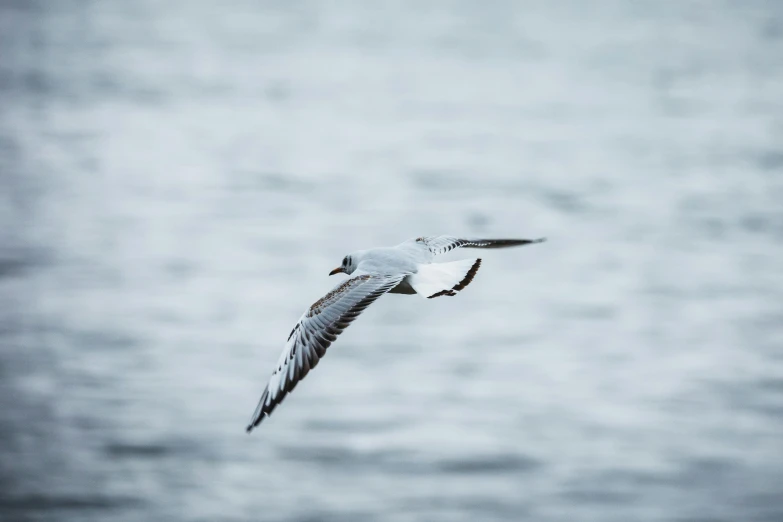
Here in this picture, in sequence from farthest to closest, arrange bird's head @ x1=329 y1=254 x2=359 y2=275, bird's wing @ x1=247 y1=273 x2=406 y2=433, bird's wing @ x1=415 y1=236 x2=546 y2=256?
1. bird's wing @ x1=415 y1=236 x2=546 y2=256
2. bird's head @ x1=329 y1=254 x2=359 y2=275
3. bird's wing @ x1=247 y1=273 x2=406 y2=433

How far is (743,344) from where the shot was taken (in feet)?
45.5

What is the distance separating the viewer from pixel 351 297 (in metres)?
6.94

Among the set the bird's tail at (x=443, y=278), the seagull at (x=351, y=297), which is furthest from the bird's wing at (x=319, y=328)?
the bird's tail at (x=443, y=278)

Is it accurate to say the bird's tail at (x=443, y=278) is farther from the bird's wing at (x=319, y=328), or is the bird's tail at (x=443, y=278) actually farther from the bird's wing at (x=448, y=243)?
the bird's wing at (x=448, y=243)

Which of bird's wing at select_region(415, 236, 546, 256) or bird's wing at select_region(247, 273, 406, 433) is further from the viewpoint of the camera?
bird's wing at select_region(415, 236, 546, 256)

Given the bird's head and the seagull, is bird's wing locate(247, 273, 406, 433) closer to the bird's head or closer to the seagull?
the seagull

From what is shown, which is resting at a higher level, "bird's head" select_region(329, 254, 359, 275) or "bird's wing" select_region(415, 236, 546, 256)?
"bird's wing" select_region(415, 236, 546, 256)

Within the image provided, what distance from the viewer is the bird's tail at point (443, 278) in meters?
6.92

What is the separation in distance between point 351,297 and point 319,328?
26cm

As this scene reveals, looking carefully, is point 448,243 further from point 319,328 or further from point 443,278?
point 319,328

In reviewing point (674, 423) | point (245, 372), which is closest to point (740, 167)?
point (674, 423)

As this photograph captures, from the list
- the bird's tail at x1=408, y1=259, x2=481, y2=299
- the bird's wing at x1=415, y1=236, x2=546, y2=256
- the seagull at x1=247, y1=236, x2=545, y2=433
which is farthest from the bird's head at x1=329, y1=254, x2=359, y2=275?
the bird's wing at x1=415, y1=236, x2=546, y2=256

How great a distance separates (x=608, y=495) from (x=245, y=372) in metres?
4.40

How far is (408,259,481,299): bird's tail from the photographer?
6.92m
